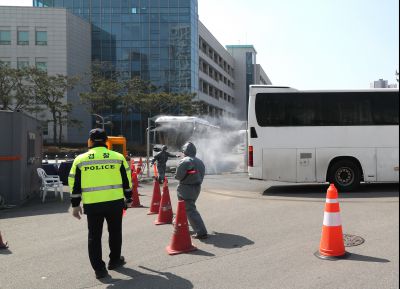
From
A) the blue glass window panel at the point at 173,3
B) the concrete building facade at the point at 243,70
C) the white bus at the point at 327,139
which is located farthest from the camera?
the concrete building facade at the point at 243,70

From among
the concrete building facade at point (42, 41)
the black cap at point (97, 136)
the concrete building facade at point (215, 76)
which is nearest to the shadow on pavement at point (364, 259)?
the black cap at point (97, 136)

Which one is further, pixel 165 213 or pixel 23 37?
pixel 23 37

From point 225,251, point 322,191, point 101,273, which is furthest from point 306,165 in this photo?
point 101,273

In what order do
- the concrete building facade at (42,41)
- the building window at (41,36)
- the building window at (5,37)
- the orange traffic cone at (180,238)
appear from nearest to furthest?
the orange traffic cone at (180,238), the building window at (5,37), the concrete building facade at (42,41), the building window at (41,36)

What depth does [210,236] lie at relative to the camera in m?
7.34

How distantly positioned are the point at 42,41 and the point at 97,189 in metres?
62.3

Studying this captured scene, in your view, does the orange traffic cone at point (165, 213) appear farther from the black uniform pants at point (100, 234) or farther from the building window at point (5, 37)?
the building window at point (5, 37)

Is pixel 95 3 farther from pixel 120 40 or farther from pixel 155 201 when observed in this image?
pixel 155 201

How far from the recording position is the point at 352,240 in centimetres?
669

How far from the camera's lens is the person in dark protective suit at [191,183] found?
711 cm

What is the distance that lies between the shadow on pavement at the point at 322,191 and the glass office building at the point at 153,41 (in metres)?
51.0

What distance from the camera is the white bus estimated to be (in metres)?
12.7

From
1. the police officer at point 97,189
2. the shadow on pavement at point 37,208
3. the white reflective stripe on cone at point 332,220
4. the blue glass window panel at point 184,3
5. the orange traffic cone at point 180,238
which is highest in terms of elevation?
the blue glass window panel at point 184,3

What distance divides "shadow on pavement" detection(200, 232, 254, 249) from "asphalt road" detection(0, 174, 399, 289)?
0.02m
